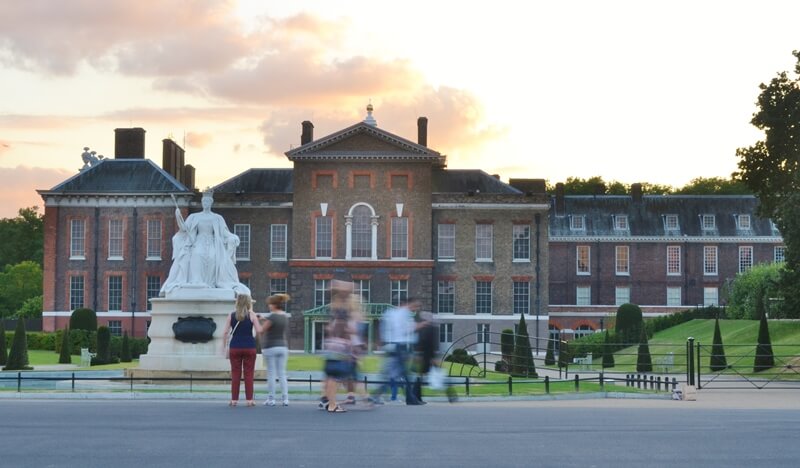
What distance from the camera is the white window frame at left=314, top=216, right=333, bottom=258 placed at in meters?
73.1

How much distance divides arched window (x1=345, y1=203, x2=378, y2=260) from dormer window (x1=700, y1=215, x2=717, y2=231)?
28.1m

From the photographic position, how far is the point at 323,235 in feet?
240

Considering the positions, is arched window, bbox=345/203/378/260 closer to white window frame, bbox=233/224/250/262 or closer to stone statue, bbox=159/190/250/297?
white window frame, bbox=233/224/250/262

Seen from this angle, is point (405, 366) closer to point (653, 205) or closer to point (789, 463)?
point (789, 463)

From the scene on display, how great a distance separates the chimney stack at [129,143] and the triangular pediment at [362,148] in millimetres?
10588

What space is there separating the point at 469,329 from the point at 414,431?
2285 inches

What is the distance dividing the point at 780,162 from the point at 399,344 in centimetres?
3054

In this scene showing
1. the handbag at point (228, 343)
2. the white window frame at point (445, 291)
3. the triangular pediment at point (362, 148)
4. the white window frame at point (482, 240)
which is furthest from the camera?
the white window frame at point (445, 291)

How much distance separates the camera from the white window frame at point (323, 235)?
73062mm

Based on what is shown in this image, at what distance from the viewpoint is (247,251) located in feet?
243

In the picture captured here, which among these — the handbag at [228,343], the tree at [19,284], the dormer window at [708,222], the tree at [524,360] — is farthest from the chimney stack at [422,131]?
the handbag at [228,343]

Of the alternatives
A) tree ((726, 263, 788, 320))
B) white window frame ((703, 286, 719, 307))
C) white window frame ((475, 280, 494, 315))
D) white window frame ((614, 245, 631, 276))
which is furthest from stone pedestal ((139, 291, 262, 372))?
white window frame ((703, 286, 719, 307))

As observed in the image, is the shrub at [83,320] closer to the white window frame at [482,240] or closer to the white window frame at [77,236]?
the white window frame at [77,236]

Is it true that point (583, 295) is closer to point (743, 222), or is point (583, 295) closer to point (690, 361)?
point (743, 222)
